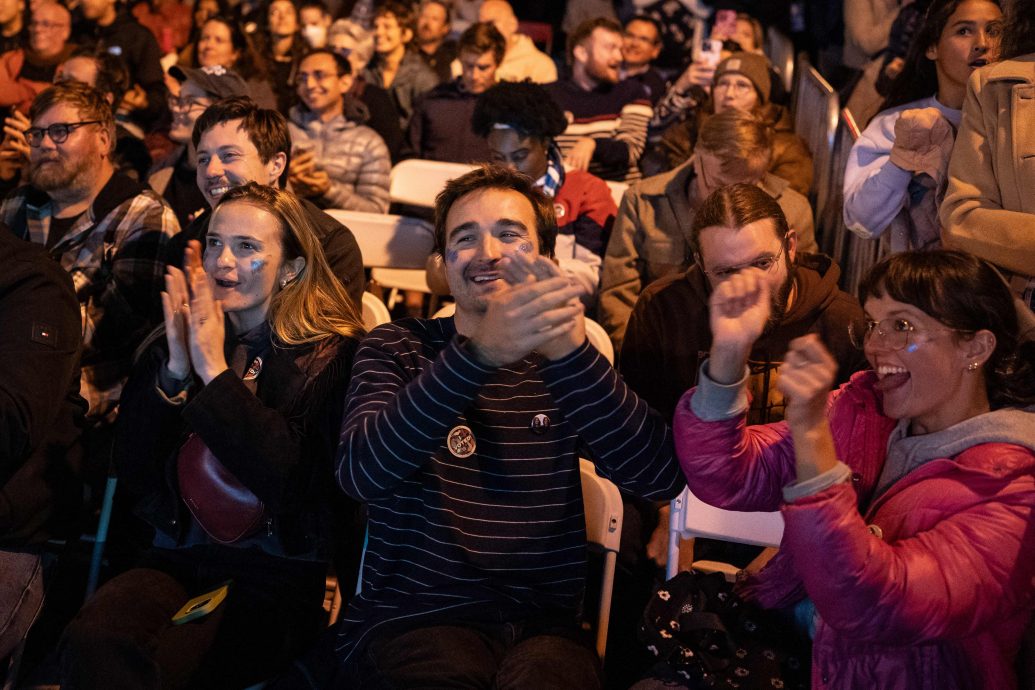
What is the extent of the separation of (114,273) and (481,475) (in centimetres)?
171

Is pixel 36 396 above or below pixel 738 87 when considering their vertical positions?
below

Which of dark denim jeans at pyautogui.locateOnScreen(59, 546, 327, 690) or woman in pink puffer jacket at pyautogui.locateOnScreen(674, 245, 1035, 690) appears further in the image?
dark denim jeans at pyautogui.locateOnScreen(59, 546, 327, 690)

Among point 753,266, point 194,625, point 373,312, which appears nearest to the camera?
point 194,625

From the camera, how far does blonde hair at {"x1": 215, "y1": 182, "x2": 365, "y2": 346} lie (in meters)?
2.50

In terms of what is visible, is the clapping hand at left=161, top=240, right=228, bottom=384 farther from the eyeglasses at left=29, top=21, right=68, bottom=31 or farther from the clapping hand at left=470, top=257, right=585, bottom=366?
the eyeglasses at left=29, top=21, right=68, bottom=31

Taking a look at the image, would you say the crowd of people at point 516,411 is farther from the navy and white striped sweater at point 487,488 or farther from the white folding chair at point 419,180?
the white folding chair at point 419,180

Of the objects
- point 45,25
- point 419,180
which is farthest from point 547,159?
point 45,25

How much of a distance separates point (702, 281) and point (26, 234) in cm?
229

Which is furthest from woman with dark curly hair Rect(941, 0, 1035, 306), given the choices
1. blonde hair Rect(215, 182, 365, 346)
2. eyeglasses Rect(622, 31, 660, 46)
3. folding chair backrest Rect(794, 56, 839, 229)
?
eyeglasses Rect(622, 31, 660, 46)

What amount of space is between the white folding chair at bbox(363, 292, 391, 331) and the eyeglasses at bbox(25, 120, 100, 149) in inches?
45.9

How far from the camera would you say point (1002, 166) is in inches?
93.9

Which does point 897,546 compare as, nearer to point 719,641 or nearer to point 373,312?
point 719,641

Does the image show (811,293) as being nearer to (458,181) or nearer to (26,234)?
(458,181)

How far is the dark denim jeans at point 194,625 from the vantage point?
2.11 meters
